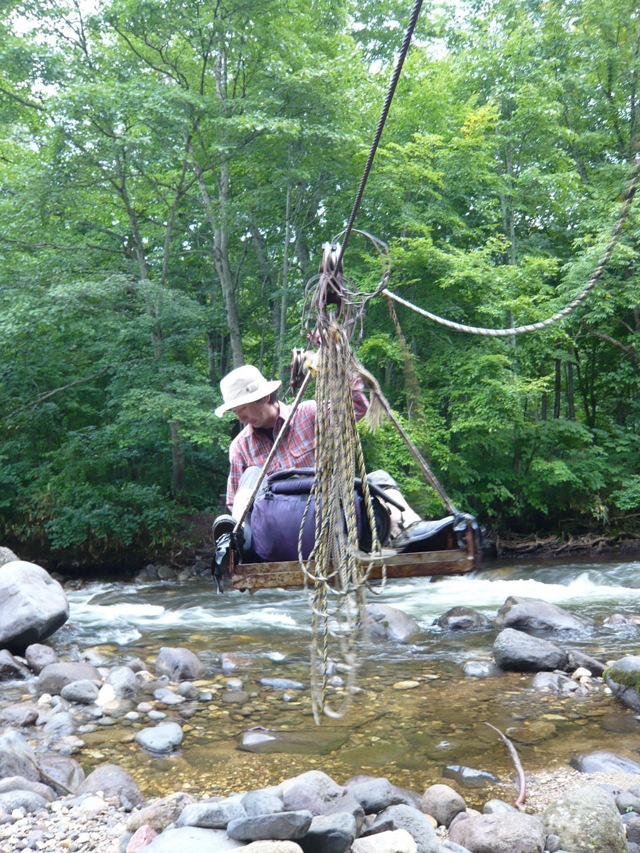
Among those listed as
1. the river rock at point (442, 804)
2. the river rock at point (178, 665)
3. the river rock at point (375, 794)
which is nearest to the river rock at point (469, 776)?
the river rock at point (442, 804)

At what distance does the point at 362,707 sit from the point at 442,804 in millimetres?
1839

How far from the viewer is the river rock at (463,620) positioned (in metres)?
8.59

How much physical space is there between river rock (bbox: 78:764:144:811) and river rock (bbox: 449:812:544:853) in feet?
5.69

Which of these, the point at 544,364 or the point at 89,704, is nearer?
the point at 89,704

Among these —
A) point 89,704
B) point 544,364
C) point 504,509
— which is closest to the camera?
point 89,704

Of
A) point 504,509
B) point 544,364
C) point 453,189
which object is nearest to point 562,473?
point 504,509

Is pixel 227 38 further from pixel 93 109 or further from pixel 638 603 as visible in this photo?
pixel 638 603

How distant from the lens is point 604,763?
4.73 metres

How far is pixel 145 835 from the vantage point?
3.67 m

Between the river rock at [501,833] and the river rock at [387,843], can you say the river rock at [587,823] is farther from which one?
the river rock at [387,843]

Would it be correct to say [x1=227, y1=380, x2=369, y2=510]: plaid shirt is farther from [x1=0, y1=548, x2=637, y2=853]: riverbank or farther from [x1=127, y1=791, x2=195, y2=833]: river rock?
[x1=0, y1=548, x2=637, y2=853]: riverbank

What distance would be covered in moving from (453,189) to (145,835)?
1222 cm

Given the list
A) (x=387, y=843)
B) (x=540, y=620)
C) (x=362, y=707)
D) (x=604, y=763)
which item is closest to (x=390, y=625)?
(x=540, y=620)

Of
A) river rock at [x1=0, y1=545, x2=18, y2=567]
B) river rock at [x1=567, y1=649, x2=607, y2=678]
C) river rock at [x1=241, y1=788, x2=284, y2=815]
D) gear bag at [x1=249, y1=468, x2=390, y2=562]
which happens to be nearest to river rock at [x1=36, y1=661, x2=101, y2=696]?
river rock at [x1=241, y1=788, x2=284, y2=815]
